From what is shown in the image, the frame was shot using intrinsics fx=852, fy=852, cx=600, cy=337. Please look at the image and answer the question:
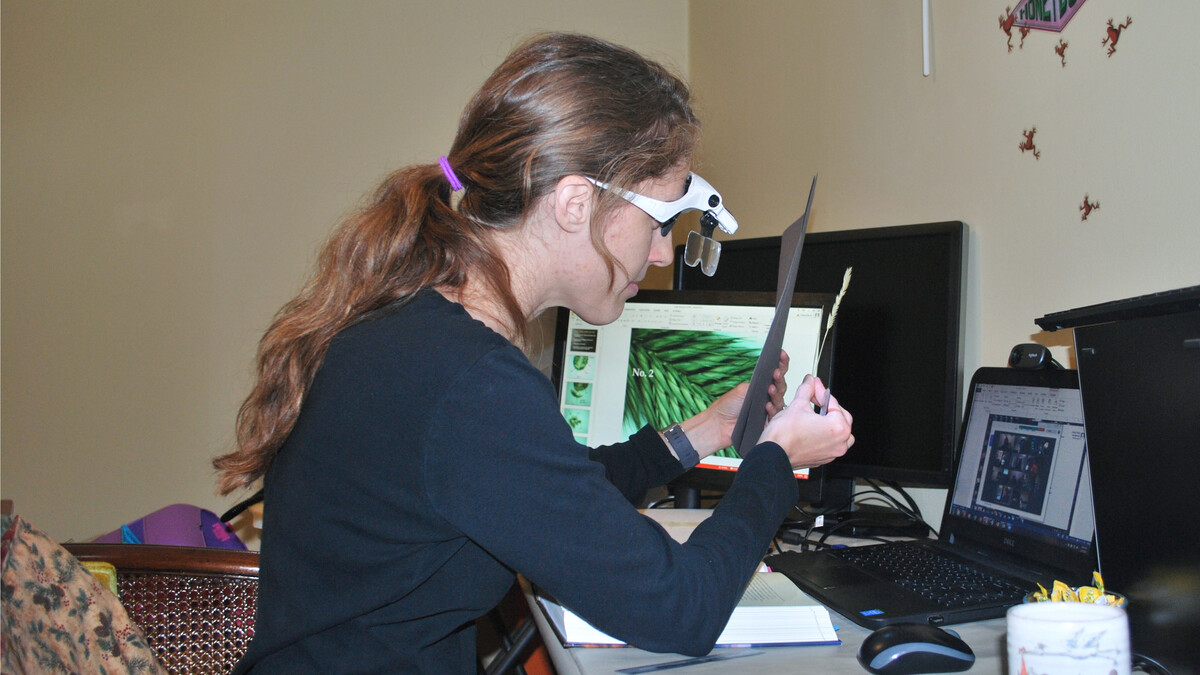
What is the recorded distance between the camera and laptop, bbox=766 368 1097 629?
0.92 meters

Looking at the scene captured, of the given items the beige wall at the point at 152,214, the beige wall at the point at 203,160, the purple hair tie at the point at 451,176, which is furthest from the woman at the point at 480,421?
the beige wall at the point at 152,214

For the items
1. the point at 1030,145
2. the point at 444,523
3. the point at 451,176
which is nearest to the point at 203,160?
the point at 451,176

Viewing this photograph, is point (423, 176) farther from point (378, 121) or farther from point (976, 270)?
point (378, 121)

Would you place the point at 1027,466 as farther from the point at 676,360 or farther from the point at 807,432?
the point at 676,360

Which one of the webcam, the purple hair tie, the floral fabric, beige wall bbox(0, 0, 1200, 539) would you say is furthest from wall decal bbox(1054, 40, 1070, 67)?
the floral fabric

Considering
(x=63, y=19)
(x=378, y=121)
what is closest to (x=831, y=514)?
(x=378, y=121)

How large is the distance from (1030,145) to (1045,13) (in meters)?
0.17

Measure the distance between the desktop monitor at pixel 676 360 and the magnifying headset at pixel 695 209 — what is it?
33cm

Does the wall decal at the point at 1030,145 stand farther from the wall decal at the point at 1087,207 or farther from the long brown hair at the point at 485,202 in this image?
the long brown hair at the point at 485,202

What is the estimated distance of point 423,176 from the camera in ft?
3.05

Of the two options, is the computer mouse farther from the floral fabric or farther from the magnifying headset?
the floral fabric

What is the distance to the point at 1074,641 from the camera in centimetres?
51

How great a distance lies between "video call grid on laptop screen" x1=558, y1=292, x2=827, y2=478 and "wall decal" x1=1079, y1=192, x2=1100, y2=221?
393 mm

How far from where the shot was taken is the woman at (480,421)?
703 mm
